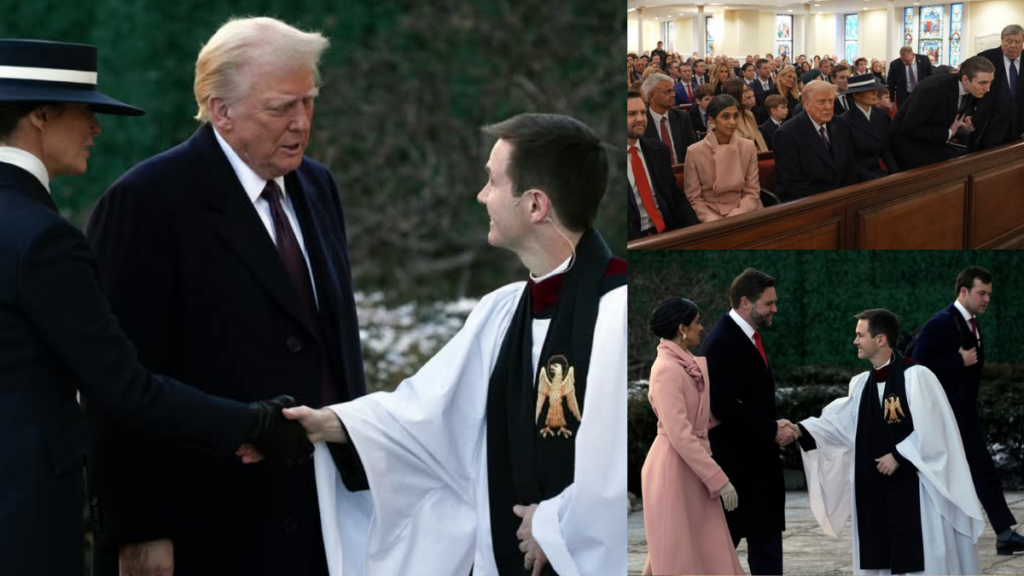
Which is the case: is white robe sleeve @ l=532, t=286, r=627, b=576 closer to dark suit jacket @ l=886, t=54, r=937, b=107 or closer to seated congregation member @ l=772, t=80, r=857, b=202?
seated congregation member @ l=772, t=80, r=857, b=202

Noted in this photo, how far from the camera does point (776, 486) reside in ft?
12.8

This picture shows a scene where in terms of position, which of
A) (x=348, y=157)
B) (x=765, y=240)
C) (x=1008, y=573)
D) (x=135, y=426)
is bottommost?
(x=1008, y=573)

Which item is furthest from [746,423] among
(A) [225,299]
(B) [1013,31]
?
(A) [225,299]

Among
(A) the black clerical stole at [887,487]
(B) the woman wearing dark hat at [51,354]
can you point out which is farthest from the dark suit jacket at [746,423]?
(B) the woman wearing dark hat at [51,354]

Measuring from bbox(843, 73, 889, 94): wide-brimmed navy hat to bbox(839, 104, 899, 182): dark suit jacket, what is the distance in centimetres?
5

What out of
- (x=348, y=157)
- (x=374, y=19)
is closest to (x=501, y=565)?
(x=348, y=157)

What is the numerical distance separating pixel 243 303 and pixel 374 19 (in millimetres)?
1375

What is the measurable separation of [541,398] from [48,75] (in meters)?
1.52

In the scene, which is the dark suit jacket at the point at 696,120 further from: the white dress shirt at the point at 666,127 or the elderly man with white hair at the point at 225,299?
the elderly man with white hair at the point at 225,299

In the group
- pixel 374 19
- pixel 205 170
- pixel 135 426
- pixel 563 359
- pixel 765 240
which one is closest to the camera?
pixel 135 426

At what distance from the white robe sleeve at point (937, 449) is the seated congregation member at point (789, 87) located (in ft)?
3.04

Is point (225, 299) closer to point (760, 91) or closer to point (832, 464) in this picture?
point (760, 91)

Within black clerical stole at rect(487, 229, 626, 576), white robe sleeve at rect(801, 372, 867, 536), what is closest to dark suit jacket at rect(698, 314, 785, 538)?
white robe sleeve at rect(801, 372, 867, 536)

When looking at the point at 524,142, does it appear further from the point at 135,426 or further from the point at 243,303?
the point at 135,426
